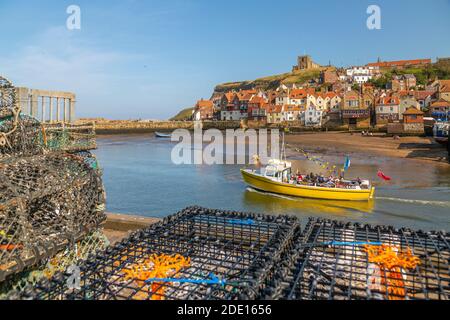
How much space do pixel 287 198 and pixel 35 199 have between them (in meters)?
16.3

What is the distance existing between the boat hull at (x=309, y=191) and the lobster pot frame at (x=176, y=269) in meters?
12.5

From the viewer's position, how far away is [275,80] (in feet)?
417

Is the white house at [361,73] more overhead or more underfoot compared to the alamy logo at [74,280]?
more overhead

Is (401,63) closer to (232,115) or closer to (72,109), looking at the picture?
(232,115)

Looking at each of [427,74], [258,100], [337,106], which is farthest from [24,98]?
[427,74]

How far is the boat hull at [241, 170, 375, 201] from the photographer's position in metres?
20.1

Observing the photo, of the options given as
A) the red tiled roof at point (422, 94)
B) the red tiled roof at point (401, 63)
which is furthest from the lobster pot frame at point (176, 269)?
the red tiled roof at point (401, 63)

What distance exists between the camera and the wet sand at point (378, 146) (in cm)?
3566

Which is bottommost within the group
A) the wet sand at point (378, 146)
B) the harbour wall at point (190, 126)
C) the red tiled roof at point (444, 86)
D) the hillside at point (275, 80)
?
the wet sand at point (378, 146)

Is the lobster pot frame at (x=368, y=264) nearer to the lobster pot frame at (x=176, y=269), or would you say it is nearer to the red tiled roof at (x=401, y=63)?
the lobster pot frame at (x=176, y=269)

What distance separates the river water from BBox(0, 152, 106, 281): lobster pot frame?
1083 cm

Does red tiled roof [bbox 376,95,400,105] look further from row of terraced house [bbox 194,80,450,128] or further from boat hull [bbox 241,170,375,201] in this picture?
boat hull [bbox 241,170,375,201]

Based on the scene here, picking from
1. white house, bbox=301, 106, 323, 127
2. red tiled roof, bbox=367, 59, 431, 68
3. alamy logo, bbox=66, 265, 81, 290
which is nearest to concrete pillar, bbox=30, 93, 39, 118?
alamy logo, bbox=66, 265, 81, 290
